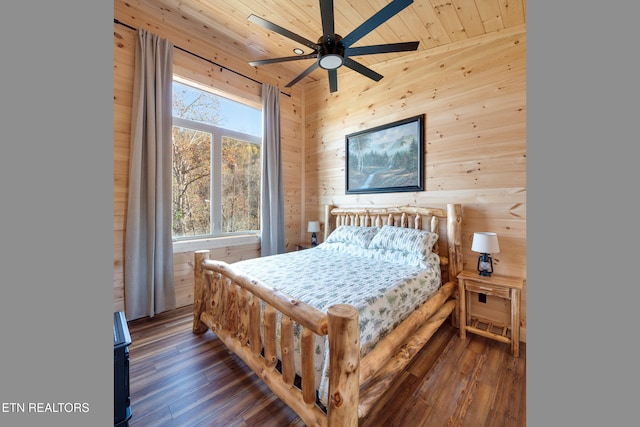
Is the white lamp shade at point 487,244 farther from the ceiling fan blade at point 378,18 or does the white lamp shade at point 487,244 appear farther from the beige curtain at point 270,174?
the beige curtain at point 270,174

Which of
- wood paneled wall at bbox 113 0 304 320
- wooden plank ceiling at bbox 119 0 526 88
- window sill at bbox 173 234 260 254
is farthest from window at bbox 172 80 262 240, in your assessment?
wooden plank ceiling at bbox 119 0 526 88

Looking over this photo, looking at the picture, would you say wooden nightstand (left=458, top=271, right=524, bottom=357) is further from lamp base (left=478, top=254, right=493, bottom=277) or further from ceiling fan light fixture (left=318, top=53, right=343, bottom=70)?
ceiling fan light fixture (left=318, top=53, right=343, bottom=70)

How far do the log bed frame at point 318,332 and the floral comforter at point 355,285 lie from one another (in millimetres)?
68

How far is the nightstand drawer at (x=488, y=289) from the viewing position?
2.03 meters

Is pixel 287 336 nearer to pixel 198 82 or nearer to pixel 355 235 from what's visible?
pixel 355 235

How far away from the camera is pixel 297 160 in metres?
4.23

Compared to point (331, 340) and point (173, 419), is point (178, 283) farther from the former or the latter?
point (331, 340)

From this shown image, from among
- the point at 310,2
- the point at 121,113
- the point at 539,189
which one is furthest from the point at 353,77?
the point at 539,189

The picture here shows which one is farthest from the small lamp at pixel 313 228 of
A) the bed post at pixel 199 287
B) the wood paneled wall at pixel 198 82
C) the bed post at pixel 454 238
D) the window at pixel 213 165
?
the bed post at pixel 454 238

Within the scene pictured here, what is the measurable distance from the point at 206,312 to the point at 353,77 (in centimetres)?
364

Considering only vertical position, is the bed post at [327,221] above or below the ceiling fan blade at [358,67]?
below

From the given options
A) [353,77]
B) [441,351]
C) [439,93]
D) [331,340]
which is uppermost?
[353,77]

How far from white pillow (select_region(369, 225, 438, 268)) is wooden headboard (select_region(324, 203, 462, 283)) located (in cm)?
19

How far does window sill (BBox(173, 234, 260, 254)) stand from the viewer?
290 cm
